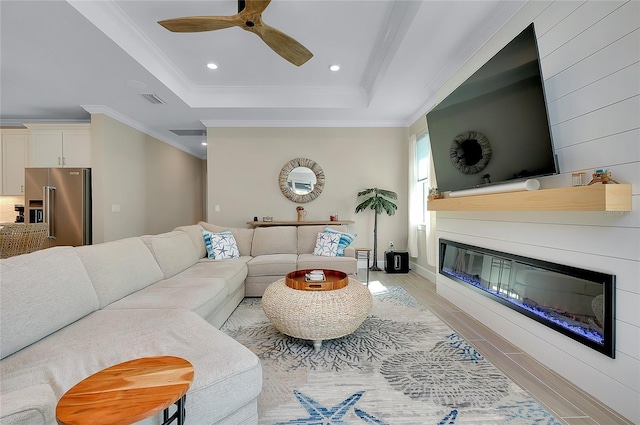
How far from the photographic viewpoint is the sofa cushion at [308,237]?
4.22m

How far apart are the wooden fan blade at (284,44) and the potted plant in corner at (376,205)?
2722 millimetres

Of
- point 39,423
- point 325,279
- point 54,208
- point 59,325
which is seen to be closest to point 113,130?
point 54,208

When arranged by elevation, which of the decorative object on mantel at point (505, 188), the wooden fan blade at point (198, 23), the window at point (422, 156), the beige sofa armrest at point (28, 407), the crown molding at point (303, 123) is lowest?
the beige sofa armrest at point (28, 407)

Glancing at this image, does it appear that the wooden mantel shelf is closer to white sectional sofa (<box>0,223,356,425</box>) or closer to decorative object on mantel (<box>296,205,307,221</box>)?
white sectional sofa (<box>0,223,356,425</box>)

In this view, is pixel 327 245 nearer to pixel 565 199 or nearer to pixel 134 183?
pixel 565 199

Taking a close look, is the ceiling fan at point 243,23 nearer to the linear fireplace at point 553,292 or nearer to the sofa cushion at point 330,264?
the sofa cushion at point 330,264

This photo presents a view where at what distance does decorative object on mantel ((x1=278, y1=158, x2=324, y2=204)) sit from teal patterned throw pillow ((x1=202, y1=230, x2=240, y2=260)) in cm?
163

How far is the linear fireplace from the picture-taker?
5.20 ft

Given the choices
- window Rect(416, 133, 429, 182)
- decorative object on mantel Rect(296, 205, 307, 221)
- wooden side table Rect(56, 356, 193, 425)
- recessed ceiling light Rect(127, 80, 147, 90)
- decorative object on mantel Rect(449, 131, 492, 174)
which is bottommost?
wooden side table Rect(56, 356, 193, 425)

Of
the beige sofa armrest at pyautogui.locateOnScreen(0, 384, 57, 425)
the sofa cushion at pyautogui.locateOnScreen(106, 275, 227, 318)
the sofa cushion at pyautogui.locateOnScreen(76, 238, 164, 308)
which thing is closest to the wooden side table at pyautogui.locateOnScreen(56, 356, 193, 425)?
the beige sofa armrest at pyautogui.locateOnScreen(0, 384, 57, 425)

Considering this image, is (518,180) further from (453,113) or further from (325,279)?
(325,279)

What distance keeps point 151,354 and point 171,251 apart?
5.97 ft

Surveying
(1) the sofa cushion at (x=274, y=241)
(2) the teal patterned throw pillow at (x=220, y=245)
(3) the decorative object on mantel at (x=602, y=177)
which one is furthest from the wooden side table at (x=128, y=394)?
(1) the sofa cushion at (x=274, y=241)

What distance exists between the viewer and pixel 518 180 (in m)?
2.08
